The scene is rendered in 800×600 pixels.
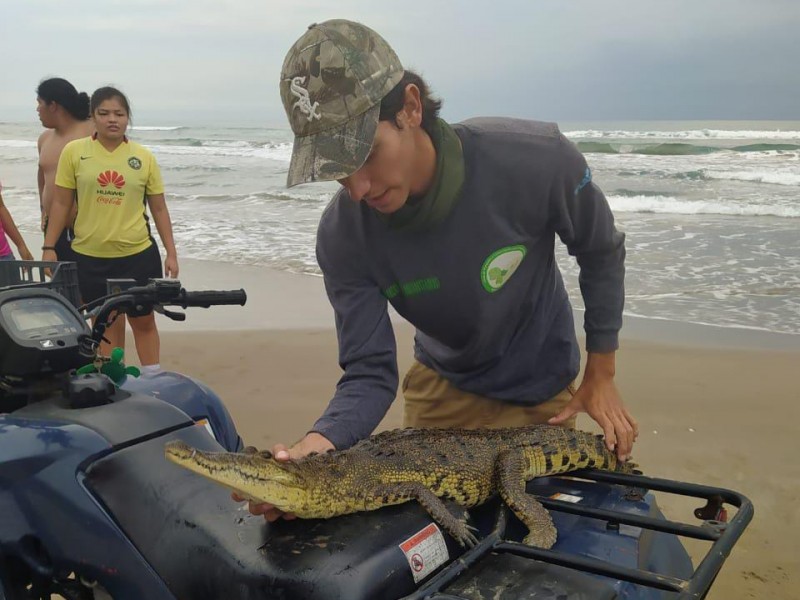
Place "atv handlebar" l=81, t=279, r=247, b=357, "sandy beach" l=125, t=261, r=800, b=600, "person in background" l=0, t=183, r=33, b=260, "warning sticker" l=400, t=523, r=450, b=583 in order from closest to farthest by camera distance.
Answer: "warning sticker" l=400, t=523, r=450, b=583 → "atv handlebar" l=81, t=279, r=247, b=357 → "sandy beach" l=125, t=261, r=800, b=600 → "person in background" l=0, t=183, r=33, b=260

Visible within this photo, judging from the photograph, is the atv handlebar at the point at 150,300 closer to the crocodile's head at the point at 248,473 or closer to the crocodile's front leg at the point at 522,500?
the crocodile's head at the point at 248,473

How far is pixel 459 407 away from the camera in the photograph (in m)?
2.73

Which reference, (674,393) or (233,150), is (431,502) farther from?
(233,150)

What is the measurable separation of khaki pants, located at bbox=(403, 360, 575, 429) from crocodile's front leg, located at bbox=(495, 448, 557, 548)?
49 cm

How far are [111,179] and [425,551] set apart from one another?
182 inches

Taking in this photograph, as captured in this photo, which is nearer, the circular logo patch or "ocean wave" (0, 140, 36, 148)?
the circular logo patch

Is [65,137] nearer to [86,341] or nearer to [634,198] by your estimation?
[86,341]

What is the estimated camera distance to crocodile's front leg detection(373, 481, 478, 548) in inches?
62.4

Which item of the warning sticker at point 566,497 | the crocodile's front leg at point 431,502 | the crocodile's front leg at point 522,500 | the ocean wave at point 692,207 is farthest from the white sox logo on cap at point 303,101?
the ocean wave at point 692,207

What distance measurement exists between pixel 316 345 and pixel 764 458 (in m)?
3.82

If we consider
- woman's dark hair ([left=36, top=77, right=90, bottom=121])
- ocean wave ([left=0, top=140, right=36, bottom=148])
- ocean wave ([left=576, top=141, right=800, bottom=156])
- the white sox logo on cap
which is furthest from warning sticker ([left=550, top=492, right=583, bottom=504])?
ocean wave ([left=0, top=140, right=36, bottom=148])

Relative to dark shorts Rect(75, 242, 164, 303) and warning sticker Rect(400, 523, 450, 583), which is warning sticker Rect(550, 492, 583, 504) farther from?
dark shorts Rect(75, 242, 164, 303)

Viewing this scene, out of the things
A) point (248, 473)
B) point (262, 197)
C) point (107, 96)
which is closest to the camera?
point (248, 473)

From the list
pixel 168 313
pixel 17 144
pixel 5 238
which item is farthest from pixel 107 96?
pixel 17 144
